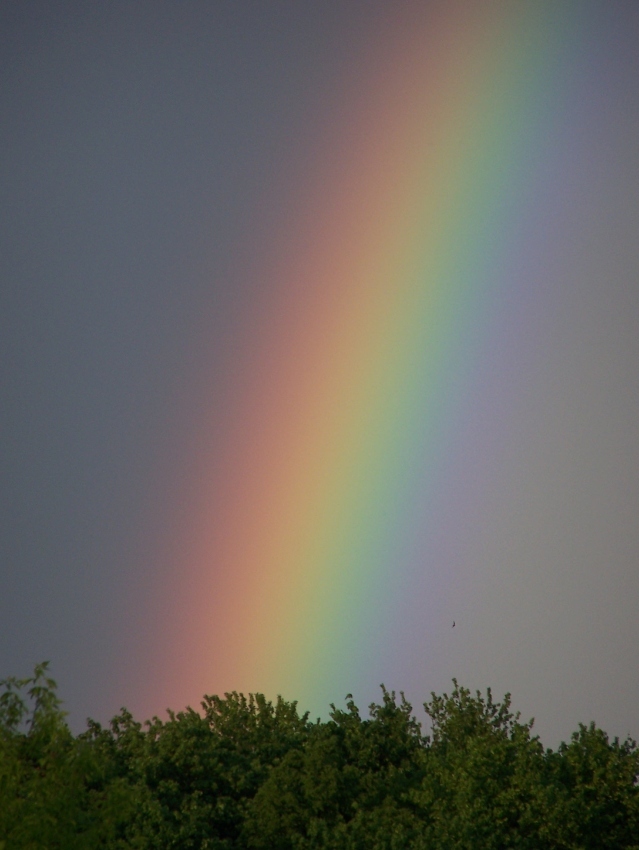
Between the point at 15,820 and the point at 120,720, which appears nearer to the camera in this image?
the point at 15,820

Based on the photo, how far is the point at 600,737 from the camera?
140ft

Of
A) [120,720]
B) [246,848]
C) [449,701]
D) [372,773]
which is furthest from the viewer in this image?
[449,701]

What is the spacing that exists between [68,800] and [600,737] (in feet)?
96.1

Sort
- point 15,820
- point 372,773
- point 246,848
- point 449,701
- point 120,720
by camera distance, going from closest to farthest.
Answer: point 15,820, point 246,848, point 372,773, point 120,720, point 449,701

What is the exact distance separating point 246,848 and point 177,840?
3.25m

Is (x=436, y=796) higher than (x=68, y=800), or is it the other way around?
(x=436, y=796)

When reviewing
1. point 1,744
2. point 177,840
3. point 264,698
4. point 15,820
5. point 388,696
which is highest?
point 264,698

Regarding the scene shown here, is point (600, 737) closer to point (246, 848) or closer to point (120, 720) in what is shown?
point (246, 848)

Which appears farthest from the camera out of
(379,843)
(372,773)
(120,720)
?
(120,720)

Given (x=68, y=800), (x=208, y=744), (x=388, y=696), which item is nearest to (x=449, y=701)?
(x=388, y=696)

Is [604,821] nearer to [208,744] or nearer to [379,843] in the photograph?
[379,843]

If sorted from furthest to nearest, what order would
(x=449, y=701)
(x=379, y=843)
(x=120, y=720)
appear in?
1. (x=449, y=701)
2. (x=120, y=720)
3. (x=379, y=843)

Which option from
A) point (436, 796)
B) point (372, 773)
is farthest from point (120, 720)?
point (436, 796)

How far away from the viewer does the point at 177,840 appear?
34781mm
